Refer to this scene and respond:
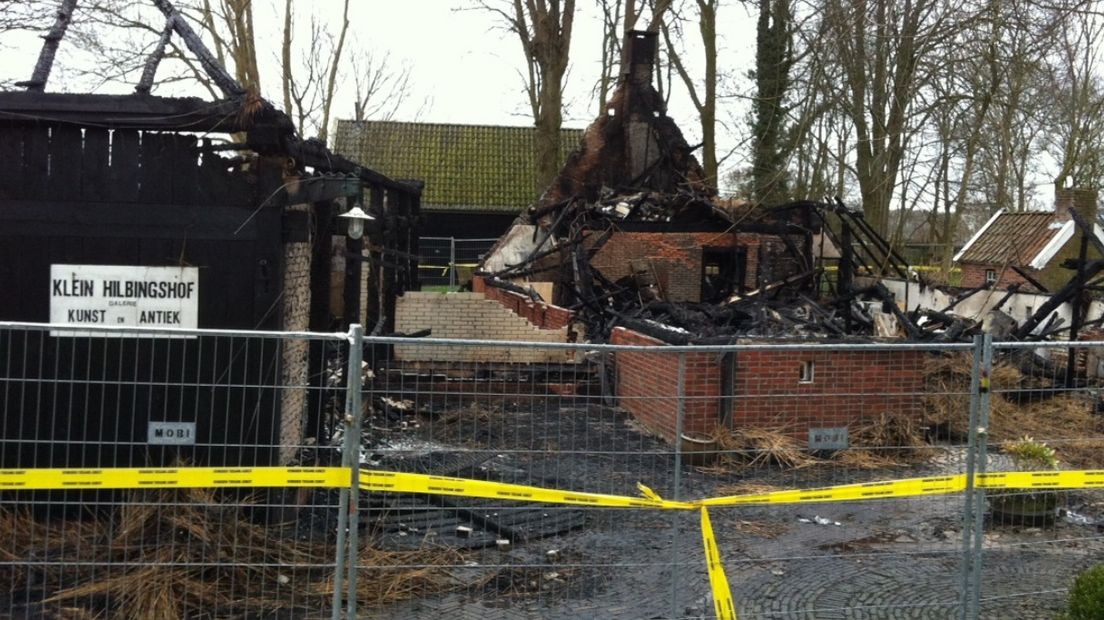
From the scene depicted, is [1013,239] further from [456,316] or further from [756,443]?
[756,443]

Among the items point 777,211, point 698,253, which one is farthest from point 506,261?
point 777,211

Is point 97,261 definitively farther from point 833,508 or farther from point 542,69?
point 542,69

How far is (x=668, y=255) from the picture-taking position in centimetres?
2448

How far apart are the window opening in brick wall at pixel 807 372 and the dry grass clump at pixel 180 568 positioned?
17.9ft

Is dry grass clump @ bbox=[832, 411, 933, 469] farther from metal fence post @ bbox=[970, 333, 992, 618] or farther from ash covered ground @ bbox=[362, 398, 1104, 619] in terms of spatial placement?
metal fence post @ bbox=[970, 333, 992, 618]

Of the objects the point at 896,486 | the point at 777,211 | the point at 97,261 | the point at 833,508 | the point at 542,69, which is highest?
the point at 542,69

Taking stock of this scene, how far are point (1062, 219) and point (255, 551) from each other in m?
28.4

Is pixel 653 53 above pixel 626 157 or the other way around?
above

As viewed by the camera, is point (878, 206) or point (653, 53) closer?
point (878, 206)

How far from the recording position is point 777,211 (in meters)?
24.5

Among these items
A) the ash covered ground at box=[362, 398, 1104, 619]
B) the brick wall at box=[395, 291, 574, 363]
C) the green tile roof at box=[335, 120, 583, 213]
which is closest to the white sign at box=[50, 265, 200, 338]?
the ash covered ground at box=[362, 398, 1104, 619]

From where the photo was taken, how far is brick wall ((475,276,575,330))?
16984mm

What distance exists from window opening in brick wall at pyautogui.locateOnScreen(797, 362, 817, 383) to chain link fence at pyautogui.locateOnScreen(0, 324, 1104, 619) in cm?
81

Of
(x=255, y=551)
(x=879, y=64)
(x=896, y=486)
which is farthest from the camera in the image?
(x=879, y=64)
